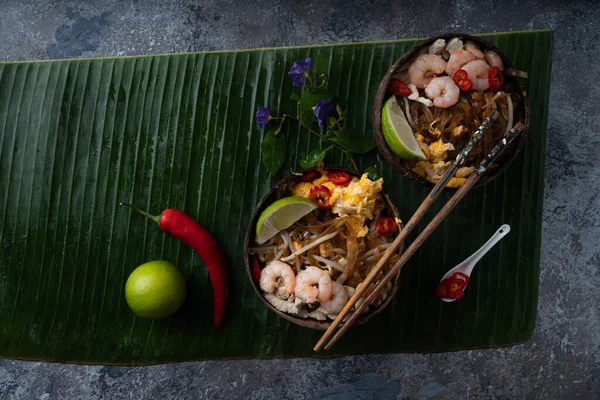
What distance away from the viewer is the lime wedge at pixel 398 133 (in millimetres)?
2777

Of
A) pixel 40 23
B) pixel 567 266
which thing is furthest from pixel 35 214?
pixel 567 266

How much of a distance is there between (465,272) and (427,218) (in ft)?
1.24

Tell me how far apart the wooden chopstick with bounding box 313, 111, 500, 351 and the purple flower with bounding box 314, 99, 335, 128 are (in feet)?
2.71

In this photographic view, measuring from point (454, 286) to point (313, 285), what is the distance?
87 cm

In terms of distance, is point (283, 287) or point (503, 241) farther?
point (503, 241)

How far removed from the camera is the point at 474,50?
284 centimetres

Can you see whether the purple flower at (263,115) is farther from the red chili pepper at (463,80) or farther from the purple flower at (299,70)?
the red chili pepper at (463,80)

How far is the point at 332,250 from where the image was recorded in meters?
2.89

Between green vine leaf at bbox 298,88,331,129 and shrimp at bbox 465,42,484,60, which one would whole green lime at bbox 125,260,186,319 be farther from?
shrimp at bbox 465,42,484,60

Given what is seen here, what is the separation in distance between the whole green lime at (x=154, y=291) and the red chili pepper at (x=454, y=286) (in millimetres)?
1505

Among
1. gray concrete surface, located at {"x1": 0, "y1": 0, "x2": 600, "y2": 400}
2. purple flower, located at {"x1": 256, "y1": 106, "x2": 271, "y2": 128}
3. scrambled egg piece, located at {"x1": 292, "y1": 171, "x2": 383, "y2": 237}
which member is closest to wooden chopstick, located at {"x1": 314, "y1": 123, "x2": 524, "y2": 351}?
scrambled egg piece, located at {"x1": 292, "y1": 171, "x2": 383, "y2": 237}

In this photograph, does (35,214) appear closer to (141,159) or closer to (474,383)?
(141,159)

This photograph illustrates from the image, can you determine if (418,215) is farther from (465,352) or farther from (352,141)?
(465,352)

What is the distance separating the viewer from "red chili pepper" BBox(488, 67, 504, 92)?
280cm
